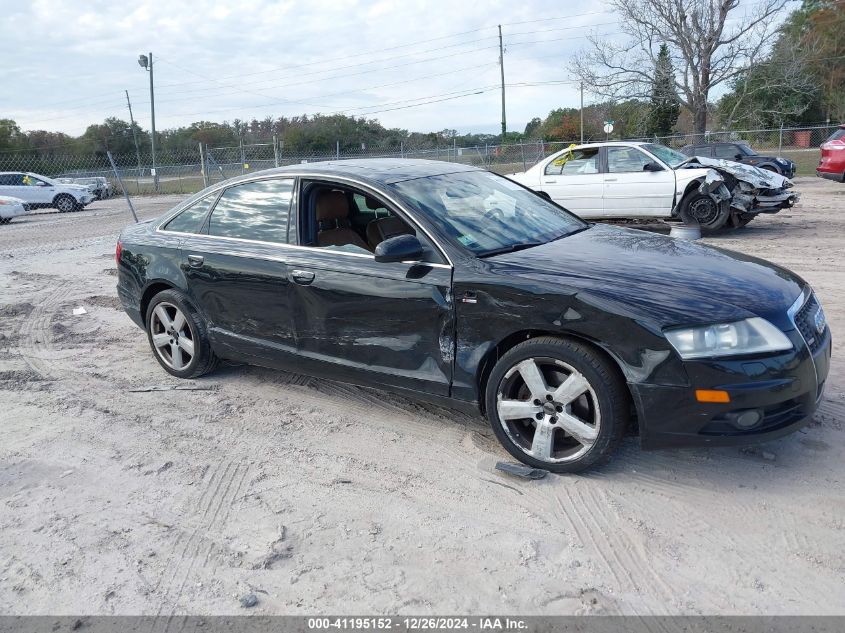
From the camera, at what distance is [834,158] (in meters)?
16.2

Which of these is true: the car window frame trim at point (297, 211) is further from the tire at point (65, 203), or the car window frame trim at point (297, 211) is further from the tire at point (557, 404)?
the tire at point (65, 203)

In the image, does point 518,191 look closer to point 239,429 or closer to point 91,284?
point 239,429

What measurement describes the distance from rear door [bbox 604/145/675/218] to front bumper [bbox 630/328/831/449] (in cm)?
848

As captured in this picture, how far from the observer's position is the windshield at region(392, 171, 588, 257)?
4.13 metres

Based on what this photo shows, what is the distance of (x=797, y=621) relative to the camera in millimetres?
2555

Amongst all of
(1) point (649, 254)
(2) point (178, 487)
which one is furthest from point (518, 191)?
(2) point (178, 487)

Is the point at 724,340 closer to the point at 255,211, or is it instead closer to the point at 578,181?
the point at 255,211

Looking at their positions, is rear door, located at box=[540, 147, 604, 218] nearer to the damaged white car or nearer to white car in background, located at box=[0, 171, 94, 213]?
the damaged white car

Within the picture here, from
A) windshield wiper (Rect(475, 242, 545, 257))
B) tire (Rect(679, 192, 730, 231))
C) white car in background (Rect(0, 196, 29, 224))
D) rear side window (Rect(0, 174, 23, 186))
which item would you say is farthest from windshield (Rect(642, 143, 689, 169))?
rear side window (Rect(0, 174, 23, 186))

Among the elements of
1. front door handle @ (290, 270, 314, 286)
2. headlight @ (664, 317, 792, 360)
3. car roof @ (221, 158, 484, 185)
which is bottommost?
headlight @ (664, 317, 792, 360)

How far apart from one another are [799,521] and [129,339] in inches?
226

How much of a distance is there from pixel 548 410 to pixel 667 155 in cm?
945

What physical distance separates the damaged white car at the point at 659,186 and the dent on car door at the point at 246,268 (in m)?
8.12

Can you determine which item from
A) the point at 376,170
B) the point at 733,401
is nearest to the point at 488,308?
the point at 733,401
